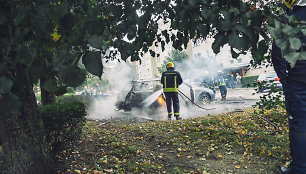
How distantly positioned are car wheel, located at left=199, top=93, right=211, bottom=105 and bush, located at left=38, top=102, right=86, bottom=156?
747cm

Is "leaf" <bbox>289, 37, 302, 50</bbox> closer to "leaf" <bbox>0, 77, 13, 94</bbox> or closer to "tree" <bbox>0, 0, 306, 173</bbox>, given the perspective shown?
"tree" <bbox>0, 0, 306, 173</bbox>

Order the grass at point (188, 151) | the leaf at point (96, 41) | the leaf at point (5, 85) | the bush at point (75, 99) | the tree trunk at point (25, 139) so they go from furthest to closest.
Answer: the bush at point (75, 99) < the grass at point (188, 151) < the tree trunk at point (25, 139) < the leaf at point (96, 41) < the leaf at point (5, 85)

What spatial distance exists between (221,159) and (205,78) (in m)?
14.0

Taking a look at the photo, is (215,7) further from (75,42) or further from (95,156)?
(95,156)

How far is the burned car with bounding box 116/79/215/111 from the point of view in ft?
27.0

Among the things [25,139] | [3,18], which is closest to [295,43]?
[3,18]

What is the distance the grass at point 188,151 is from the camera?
2836 mm

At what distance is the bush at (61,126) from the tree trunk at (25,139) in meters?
0.74

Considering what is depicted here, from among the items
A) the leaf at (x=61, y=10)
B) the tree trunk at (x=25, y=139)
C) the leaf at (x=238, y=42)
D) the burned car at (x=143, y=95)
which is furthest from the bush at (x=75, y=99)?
the leaf at (x=238, y=42)

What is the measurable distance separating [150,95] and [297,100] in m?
6.70

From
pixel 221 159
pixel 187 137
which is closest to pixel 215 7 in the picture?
pixel 221 159

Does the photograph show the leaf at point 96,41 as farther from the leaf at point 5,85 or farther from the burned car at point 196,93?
the burned car at point 196,93

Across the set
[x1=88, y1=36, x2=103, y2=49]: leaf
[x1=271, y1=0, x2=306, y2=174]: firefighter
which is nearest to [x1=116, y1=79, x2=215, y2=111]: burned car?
[x1=271, y1=0, x2=306, y2=174]: firefighter

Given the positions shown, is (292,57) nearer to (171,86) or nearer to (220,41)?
(220,41)
